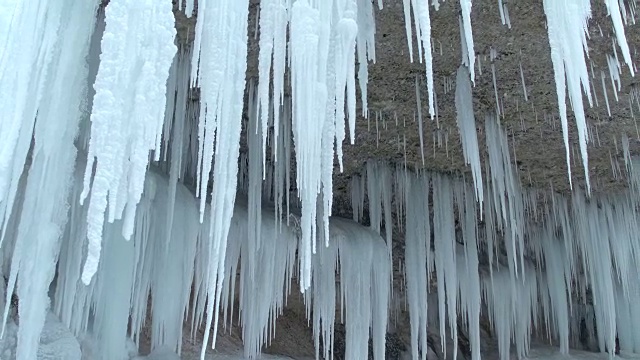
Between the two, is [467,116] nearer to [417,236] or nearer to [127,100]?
[417,236]

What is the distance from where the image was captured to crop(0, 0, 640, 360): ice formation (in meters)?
2.13

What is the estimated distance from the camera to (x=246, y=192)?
14.8 ft

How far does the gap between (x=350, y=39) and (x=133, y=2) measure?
0.70 m

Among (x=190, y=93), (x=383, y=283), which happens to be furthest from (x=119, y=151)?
(x=383, y=283)

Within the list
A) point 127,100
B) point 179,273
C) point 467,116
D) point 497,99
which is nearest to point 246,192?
point 179,273

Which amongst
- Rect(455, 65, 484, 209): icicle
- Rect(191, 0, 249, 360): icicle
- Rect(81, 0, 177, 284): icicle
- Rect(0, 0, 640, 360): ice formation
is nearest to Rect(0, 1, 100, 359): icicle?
Rect(0, 0, 640, 360): ice formation

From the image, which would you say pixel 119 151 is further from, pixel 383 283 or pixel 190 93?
pixel 383 283

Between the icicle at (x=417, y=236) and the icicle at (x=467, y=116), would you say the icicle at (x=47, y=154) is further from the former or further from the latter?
the icicle at (x=417, y=236)

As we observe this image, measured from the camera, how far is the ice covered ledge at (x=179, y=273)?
329 centimetres

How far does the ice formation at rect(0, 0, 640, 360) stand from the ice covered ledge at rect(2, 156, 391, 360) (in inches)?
0.4

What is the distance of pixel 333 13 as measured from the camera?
2.43 m

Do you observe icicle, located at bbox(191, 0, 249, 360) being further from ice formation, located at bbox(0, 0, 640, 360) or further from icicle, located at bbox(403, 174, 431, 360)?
icicle, located at bbox(403, 174, 431, 360)

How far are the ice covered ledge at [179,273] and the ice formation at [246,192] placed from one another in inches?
0.4

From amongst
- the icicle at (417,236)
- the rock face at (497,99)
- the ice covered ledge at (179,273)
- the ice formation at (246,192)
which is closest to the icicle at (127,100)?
the ice formation at (246,192)
